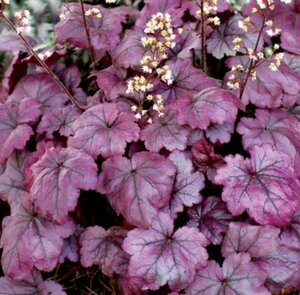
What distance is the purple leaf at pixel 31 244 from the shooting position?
1.88 meters

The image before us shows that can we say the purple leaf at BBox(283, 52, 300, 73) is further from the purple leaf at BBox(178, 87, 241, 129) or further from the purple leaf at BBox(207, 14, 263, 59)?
the purple leaf at BBox(178, 87, 241, 129)

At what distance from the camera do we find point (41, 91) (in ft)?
7.91

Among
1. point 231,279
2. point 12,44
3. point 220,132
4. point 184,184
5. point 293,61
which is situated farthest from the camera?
point 12,44

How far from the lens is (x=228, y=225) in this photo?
75.7 inches

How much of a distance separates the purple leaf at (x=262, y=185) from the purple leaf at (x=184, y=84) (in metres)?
0.38

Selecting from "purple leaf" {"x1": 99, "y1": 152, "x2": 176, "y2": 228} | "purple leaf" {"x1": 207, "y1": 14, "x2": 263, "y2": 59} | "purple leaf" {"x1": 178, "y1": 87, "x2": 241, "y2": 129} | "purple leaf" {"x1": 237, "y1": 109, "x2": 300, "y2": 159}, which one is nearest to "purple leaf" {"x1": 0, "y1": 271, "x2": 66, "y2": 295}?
"purple leaf" {"x1": 99, "y1": 152, "x2": 176, "y2": 228}

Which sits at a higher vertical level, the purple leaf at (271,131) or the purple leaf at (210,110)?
the purple leaf at (210,110)

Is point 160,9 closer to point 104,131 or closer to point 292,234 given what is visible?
point 104,131

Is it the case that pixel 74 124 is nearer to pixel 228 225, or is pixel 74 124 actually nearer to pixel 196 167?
pixel 196 167

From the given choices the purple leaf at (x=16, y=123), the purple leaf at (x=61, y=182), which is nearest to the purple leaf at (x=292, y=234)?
the purple leaf at (x=61, y=182)

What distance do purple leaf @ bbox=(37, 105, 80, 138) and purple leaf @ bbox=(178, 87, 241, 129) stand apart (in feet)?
1.54

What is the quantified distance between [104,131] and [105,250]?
17.1 inches

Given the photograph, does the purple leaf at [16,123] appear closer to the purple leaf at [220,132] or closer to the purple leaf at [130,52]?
the purple leaf at [130,52]

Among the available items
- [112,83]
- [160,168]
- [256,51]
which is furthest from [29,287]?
[256,51]
